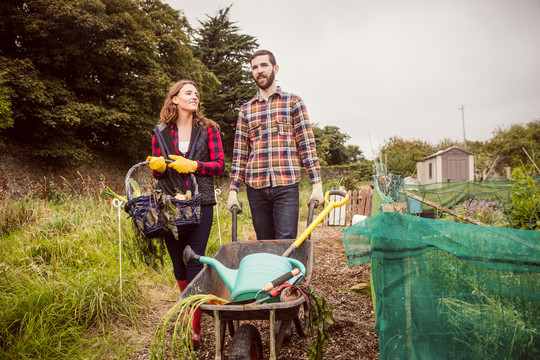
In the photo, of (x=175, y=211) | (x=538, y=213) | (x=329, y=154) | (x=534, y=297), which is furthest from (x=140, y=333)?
(x=329, y=154)

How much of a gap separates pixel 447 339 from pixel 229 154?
1802cm

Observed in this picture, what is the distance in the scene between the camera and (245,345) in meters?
1.25

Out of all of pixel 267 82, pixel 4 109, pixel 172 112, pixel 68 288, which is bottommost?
pixel 68 288

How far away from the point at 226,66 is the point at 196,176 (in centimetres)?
1918

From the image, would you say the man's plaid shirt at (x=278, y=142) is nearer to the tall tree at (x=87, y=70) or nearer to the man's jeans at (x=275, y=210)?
the man's jeans at (x=275, y=210)

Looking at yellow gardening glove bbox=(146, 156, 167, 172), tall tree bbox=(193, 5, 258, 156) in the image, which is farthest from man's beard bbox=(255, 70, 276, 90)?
tall tree bbox=(193, 5, 258, 156)

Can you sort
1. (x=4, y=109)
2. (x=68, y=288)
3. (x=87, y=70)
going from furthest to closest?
(x=87, y=70) < (x=4, y=109) < (x=68, y=288)

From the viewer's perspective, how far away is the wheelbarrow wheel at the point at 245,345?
3.99ft

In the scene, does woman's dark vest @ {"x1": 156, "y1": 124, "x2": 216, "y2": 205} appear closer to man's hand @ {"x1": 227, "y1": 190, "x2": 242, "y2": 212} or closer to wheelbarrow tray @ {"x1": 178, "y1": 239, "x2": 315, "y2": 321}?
man's hand @ {"x1": 227, "y1": 190, "x2": 242, "y2": 212}

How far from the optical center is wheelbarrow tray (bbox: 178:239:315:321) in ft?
3.77

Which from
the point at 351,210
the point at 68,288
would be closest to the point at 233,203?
the point at 68,288

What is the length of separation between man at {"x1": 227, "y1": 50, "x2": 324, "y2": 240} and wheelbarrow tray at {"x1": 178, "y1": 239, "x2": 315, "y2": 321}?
0.28 meters

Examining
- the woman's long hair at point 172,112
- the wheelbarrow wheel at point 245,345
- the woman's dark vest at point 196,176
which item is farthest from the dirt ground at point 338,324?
the woman's long hair at point 172,112

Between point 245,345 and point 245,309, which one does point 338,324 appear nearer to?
point 245,345
